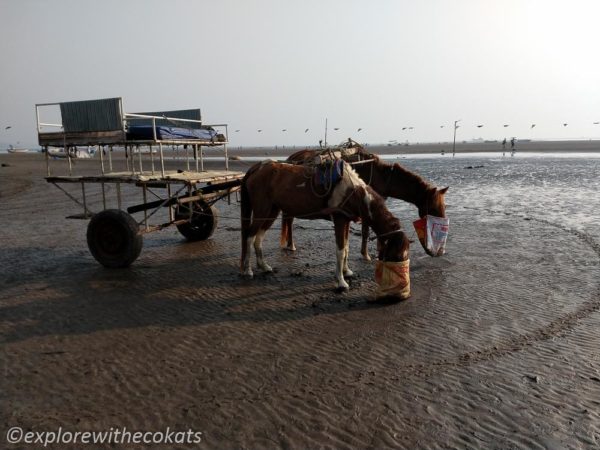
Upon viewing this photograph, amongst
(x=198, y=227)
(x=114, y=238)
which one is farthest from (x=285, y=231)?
(x=114, y=238)

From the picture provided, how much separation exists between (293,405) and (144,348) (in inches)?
86.0

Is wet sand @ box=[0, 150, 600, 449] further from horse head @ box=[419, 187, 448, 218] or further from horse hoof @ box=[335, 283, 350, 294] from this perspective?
horse head @ box=[419, 187, 448, 218]

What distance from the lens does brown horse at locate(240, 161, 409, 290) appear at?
22.4 feet

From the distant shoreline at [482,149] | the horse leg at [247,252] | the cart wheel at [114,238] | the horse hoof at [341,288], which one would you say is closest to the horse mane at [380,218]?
the horse hoof at [341,288]

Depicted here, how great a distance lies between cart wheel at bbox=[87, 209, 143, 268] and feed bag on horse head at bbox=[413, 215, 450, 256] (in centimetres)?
541

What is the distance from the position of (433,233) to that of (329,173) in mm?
2548

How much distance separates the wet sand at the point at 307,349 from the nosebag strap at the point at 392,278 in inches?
8.9

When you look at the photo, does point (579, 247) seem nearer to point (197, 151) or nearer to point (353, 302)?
point (353, 302)

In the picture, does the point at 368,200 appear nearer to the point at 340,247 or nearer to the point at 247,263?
the point at 340,247

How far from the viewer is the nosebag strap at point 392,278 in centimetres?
659

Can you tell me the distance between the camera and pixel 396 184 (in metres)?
8.88

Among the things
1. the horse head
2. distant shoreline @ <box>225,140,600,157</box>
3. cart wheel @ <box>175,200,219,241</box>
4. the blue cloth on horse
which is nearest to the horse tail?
cart wheel @ <box>175,200,219,241</box>

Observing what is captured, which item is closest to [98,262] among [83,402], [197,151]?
[197,151]

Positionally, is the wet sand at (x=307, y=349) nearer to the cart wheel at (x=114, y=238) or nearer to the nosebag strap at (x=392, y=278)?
the nosebag strap at (x=392, y=278)
